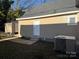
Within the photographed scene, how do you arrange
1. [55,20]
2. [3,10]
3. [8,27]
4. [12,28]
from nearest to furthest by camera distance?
[55,20] → [12,28] → [8,27] → [3,10]

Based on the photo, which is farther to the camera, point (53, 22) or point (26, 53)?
point (53, 22)

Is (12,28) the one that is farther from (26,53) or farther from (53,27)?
(26,53)

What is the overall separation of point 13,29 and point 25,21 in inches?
172

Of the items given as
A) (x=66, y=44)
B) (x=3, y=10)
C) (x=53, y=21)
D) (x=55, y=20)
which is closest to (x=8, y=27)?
(x=3, y=10)

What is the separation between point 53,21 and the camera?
20.5m

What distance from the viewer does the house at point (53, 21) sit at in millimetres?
18609

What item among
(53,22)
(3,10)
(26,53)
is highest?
(3,10)

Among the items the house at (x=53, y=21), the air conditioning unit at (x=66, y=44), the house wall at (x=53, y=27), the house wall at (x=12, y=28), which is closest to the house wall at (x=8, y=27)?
the house wall at (x=12, y=28)

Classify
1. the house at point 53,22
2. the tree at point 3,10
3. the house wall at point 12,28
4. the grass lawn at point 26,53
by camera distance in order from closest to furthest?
the grass lawn at point 26,53 → the house at point 53,22 → the house wall at point 12,28 → the tree at point 3,10

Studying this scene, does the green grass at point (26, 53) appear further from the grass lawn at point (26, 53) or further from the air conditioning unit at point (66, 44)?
the air conditioning unit at point (66, 44)

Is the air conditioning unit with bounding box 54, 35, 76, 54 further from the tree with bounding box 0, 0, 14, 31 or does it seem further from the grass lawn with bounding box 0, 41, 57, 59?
the tree with bounding box 0, 0, 14, 31

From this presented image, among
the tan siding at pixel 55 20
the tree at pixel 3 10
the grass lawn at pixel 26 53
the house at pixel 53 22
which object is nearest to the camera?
the grass lawn at pixel 26 53

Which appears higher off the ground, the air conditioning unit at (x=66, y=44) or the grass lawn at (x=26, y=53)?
the air conditioning unit at (x=66, y=44)

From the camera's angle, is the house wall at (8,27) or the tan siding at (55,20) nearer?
the tan siding at (55,20)
